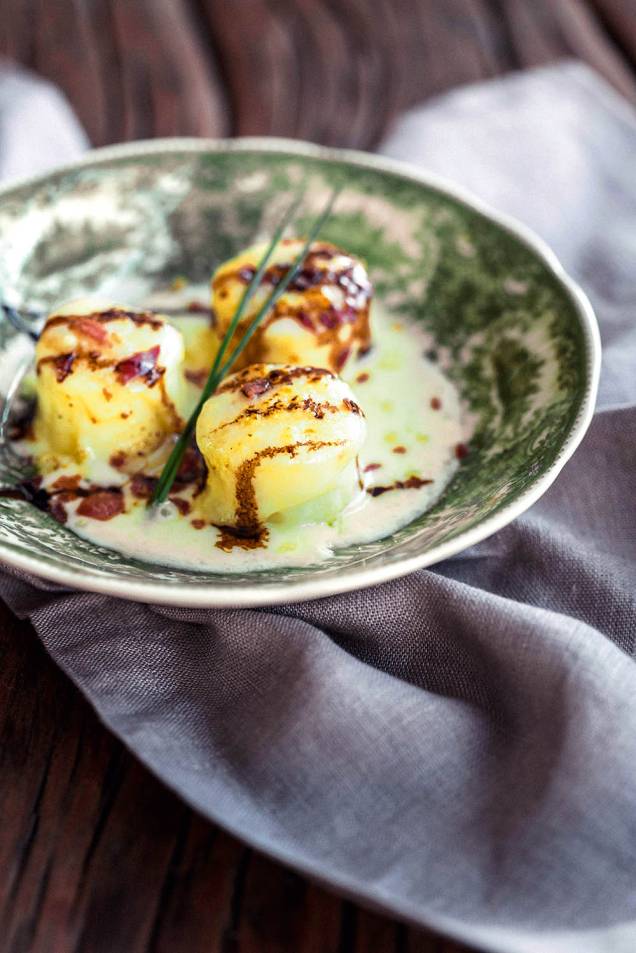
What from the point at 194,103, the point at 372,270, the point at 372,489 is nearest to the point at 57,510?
the point at 372,489

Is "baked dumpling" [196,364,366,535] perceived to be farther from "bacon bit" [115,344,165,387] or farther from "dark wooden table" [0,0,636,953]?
"dark wooden table" [0,0,636,953]

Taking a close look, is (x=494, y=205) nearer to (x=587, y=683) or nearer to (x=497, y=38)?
(x=497, y=38)

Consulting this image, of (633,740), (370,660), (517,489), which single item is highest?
(517,489)

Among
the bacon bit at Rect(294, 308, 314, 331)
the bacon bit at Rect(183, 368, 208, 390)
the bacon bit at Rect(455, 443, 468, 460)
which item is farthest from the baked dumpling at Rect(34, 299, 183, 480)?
the bacon bit at Rect(455, 443, 468, 460)

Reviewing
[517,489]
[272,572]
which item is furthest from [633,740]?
[272,572]

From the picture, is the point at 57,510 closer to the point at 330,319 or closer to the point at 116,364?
the point at 116,364
